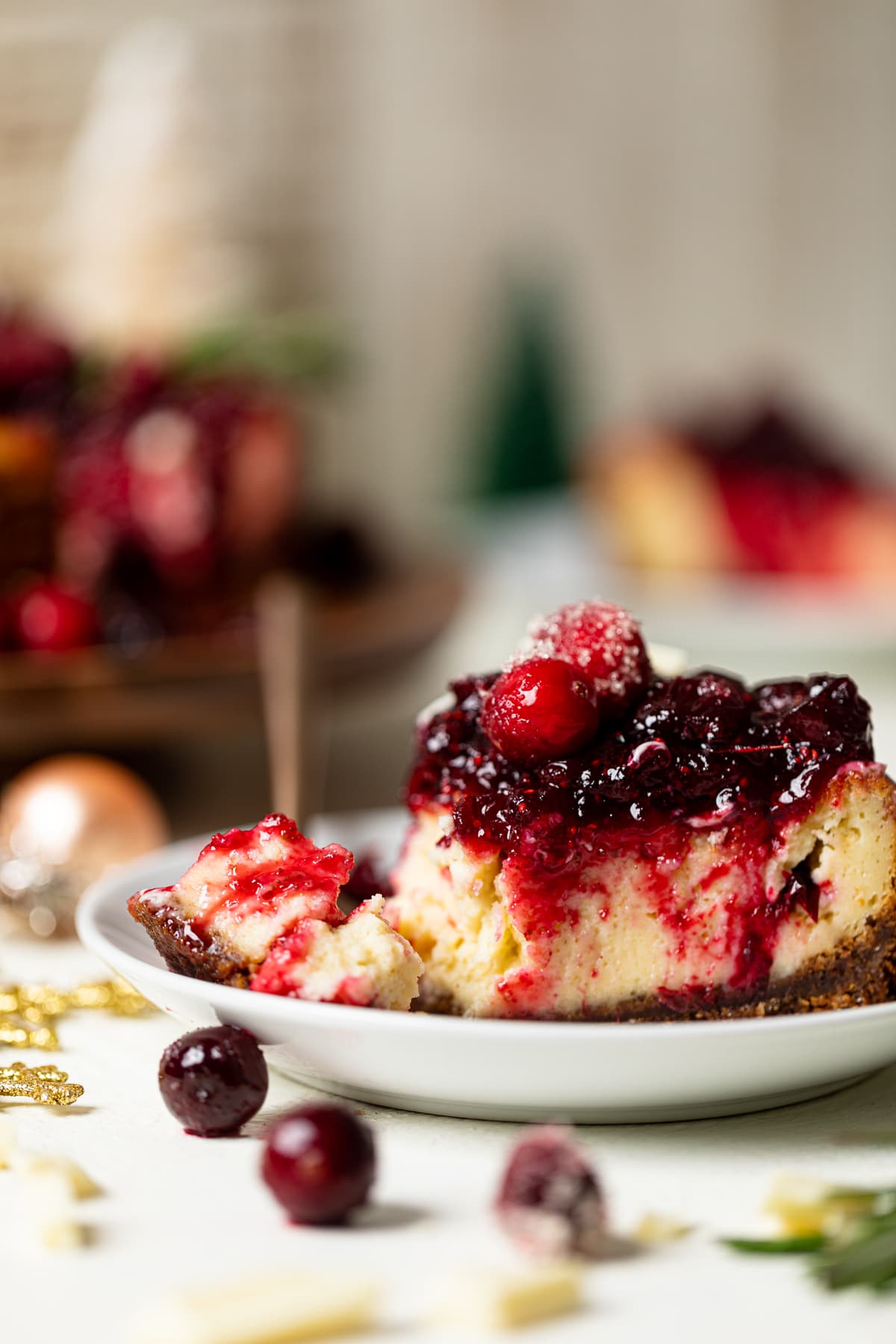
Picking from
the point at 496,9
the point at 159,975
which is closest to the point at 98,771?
the point at 159,975

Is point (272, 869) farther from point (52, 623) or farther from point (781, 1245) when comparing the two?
point (52, 623)

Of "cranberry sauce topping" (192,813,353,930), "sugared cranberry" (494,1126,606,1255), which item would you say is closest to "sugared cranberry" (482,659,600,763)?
"cranberry sauce topping" (192,813,353,930)

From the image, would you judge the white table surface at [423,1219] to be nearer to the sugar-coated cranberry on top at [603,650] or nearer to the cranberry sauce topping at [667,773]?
the cranberry sauce topping at [667,773]

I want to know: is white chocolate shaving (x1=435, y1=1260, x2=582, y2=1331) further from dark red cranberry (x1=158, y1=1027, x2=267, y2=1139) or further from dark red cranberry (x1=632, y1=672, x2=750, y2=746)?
dark red cranberry (x1=632, y1=672, x2=750, y2=746)

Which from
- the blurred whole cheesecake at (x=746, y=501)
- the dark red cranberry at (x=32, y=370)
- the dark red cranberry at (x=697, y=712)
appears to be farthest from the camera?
the blurred whole cheesecake at (x=746, y=501)

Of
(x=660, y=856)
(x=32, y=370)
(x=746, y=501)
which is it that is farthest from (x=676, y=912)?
(x=746, y=501)

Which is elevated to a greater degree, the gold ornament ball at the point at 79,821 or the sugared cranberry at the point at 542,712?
the gold ornament ball at the point at 79,821

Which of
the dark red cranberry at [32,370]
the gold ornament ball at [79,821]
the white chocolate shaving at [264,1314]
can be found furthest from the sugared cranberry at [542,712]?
the dark red cranberry at [32,370]
